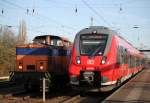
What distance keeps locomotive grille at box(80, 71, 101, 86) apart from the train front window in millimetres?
1001

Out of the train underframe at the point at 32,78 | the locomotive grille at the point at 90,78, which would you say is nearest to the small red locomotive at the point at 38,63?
the train underframe at the point at 32,78

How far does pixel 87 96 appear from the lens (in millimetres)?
18078

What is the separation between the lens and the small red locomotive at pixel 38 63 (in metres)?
18.2

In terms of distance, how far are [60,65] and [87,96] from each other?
3.32 metres

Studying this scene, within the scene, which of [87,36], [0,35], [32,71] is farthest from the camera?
[0,35]

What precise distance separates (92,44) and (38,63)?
3.72 metres

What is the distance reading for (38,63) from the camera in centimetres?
1939

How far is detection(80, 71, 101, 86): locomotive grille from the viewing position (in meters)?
16.5

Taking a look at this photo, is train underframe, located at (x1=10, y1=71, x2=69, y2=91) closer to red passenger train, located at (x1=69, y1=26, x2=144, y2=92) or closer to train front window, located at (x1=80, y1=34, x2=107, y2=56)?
red passenger train, located at (x1=69, y1=26, x2=144, y2=92)

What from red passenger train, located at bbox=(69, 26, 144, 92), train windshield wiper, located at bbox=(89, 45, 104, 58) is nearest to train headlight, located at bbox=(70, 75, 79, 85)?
red passenger train, located at bbox=(69, 26, 144, 92)

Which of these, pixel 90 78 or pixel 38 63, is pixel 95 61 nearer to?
pixel 90 78

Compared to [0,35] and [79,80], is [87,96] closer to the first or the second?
[79,80]

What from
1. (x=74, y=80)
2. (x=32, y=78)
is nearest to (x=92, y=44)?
(x=74, y=80)

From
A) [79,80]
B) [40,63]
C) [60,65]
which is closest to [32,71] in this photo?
[40,63]
